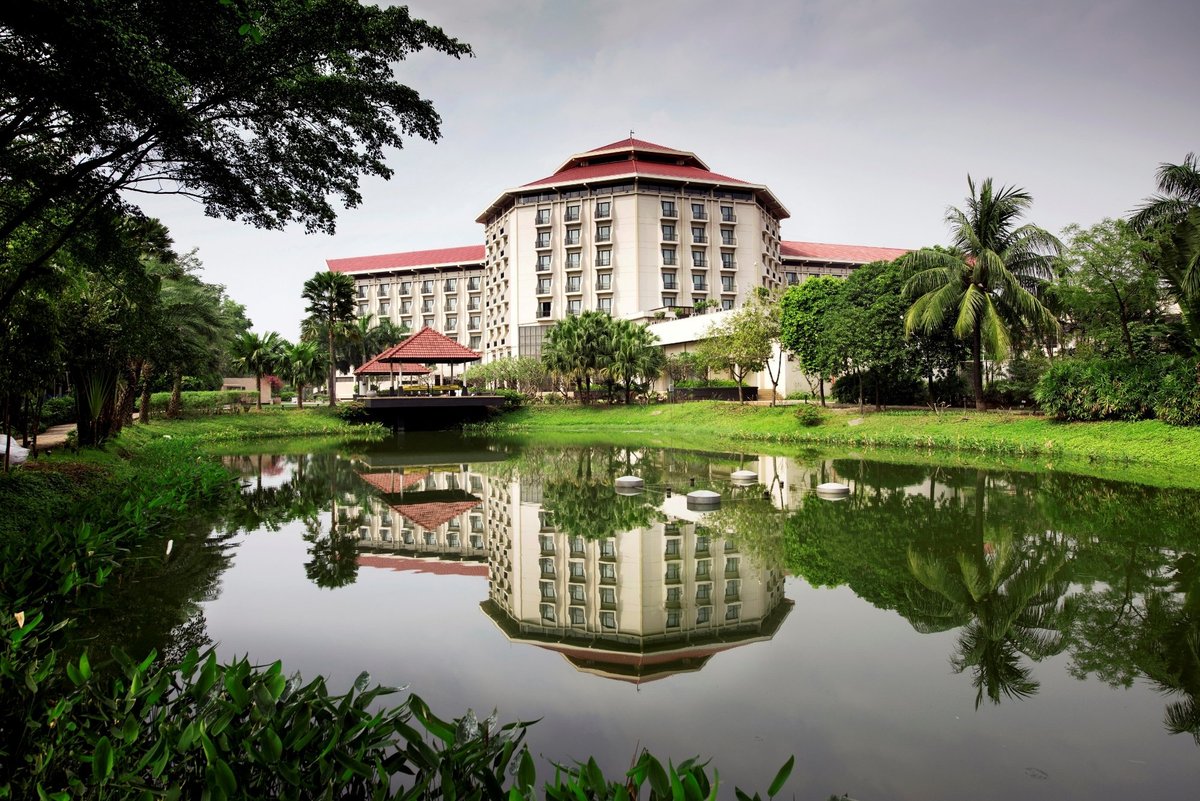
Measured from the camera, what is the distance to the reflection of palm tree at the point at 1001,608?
5.47 meters

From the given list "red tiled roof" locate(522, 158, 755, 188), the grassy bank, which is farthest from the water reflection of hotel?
"red tiled roof" locate(522, 158, 755, 188)

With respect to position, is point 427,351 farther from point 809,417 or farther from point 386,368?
point 809,417

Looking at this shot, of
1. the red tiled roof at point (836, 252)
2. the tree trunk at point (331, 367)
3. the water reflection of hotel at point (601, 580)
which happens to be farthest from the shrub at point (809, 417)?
the red tiled roof at point (836, 252)

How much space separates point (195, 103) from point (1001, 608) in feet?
36.3

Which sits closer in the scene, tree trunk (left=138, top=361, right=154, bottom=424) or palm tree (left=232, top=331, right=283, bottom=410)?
tree trunk (left=138, top=361, right=154, bottom=424)

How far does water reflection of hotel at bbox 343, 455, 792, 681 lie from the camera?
20.5 ft

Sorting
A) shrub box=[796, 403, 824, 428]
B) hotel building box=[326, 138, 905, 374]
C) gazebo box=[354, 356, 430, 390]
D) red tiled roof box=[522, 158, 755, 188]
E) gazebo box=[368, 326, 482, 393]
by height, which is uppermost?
red tiled roof box=[522, 158, 755, 188]

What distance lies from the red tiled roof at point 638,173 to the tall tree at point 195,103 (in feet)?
178

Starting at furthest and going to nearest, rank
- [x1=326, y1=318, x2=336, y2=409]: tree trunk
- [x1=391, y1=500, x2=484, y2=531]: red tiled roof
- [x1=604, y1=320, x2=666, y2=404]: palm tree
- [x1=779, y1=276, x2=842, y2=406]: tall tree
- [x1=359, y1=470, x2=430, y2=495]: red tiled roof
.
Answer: [x1=604, y1=320, x2=666, y2=404]: palm tree → [x1=326, y1=318, x2=336, y2=409]: tree trunk → [x1=779, y1=276, x2=842, y2=406]: tall tree → [x1=359, y1=470, x2=430, y2=495]: red tiled roof → [x1=391, y1=500, x2=484, y2=531]: red tiled roof

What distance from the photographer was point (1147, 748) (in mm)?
4266

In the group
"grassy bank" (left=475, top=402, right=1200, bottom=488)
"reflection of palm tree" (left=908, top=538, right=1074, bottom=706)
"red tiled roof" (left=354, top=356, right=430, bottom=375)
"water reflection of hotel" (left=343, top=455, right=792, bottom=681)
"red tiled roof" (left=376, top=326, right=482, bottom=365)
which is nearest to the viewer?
"reflection of palm tree" (left=908, top=538, right=1074, bottom=706)

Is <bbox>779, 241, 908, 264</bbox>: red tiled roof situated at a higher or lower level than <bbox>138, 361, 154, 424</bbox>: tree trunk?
higher

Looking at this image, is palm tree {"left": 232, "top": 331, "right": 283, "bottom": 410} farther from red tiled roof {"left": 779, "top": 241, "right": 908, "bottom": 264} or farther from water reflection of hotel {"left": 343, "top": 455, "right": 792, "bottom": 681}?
red tiled roof {"left": 779, "top": 241, "right": 908, "bottom": 264}

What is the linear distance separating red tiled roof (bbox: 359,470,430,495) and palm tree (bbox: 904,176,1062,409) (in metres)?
20.7
